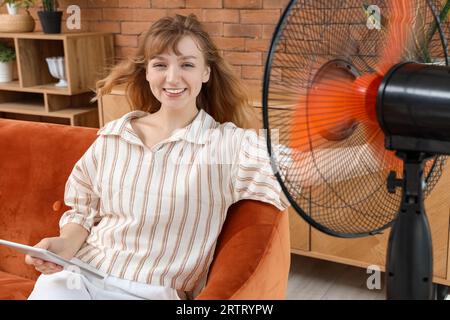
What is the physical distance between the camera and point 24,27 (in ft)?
10.9

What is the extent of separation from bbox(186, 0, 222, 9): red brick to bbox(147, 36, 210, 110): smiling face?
153cm

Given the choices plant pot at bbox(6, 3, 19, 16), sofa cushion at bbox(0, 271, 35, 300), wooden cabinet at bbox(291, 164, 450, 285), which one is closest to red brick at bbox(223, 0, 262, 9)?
wooden cabinet at bbox(291, 164, 450, 285)

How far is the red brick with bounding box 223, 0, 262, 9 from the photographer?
279 centimetres

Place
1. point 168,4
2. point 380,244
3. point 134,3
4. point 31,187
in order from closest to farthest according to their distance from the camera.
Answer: point 31,187 < point 380,244 < point 168,4 < point 134,3

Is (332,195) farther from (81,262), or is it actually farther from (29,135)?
(29,135)

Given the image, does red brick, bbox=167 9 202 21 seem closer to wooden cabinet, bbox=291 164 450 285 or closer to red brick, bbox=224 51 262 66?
red brick, bbox=224 51 262 66

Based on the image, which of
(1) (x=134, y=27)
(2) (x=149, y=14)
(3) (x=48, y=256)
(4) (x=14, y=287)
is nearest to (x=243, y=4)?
(2) (x=149, y=14)

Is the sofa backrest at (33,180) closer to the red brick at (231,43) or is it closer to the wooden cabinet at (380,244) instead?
the wooden cabinet at (380,244)

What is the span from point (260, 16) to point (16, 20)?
138 centimetres

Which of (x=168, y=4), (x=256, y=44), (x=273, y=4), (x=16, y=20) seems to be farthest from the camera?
(x=16, y=20)

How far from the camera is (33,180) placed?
72.4 inches

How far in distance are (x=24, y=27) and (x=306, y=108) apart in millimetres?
2908

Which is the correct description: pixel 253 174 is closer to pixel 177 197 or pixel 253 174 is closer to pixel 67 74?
pixel 177 197

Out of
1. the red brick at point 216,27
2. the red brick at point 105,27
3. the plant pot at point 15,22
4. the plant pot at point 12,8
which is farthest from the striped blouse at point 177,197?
the plant pot at point 12,8
